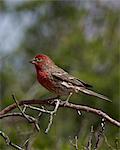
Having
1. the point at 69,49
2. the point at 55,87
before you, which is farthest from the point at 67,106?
the point at 69,49

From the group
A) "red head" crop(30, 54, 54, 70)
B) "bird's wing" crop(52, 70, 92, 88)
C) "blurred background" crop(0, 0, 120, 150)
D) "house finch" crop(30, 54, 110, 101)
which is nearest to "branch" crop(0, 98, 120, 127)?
"house finch" crop(30, 54, 110, 101)

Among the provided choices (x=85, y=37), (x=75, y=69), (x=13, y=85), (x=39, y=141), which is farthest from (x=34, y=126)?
(x=85, y=37)

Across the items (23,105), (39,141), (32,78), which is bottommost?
(32,78)

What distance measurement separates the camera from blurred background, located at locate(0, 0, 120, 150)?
14898 mm

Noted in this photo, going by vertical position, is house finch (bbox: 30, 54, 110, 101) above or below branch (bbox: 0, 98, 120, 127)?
below

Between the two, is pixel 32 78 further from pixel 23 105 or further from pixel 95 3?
pixel 23 105

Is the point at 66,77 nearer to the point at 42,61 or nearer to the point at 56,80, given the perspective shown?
the point at 56,80

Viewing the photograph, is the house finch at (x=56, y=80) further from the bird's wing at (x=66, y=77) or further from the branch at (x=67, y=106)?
the branch at (x=67, y=106)

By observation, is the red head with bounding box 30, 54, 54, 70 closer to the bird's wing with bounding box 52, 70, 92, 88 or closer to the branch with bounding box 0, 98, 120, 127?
the bird's wing with bounding box 52, 70, 92, 88

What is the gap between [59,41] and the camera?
18781 millimetres

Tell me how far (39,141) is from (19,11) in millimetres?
8250

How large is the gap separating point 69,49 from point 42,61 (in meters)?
9.51

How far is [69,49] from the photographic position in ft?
58.7

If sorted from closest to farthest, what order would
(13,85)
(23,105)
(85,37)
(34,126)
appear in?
1. (34,126)
2. (23,105)
3. (13,85)
4. (85,37)
